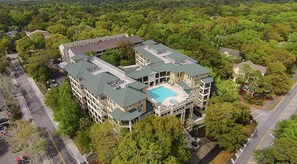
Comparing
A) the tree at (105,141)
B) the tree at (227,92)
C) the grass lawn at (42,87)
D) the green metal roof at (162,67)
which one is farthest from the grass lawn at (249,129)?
the grass lawn at (42,87)

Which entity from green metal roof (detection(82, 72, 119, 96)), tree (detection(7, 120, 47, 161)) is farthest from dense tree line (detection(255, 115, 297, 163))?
tree (detection(7, 120, 47, 161))

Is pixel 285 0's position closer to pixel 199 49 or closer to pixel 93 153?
pixel 199 49

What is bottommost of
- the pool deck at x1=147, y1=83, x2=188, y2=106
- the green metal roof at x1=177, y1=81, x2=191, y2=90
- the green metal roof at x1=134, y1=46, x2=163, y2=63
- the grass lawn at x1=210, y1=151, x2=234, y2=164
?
the grass lawn at x1=210, y1=151, x2=234, y2=164

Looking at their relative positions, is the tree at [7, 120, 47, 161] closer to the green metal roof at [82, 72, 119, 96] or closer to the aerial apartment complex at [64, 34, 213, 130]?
the aerial apartment complex at [64, 34, 213, 130]

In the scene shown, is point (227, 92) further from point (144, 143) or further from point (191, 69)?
point (144, 143)

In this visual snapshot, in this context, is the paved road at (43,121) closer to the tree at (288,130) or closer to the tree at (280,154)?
the tree at (280,154)

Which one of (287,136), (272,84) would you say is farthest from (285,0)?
(287,136)

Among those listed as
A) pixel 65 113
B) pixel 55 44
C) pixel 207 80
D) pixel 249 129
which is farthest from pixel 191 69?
pixel 55 44
